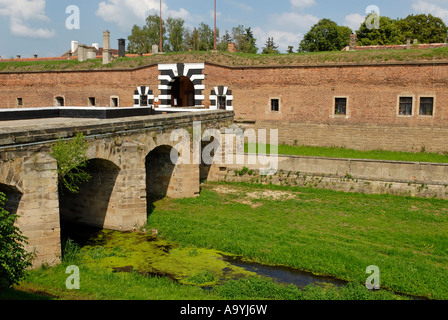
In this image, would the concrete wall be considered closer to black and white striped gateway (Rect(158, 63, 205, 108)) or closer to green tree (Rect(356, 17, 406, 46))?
black and white striped gateway (Rect(158, 63, 205, 108))

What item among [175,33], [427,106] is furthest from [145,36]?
[427,106]

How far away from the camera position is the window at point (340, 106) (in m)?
22.7

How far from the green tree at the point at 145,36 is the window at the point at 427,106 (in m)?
38.8

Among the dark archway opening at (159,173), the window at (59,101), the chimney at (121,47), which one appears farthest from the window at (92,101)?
the dark archway opening at (159,173)

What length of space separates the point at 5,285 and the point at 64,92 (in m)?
23.5

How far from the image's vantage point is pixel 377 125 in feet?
72.1

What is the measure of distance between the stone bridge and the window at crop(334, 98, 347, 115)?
224 inches

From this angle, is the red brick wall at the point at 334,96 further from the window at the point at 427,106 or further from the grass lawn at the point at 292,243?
the grass lawn at the point at 292,243

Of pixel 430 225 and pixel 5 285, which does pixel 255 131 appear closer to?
pixel 430 225

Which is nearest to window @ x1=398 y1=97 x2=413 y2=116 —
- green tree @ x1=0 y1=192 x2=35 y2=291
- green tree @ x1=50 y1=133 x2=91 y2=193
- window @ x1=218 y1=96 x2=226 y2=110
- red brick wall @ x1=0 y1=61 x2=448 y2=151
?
red brick wall @ x1=0 y1=61 x2=448 y2=151

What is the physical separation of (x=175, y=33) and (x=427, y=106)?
4038cm

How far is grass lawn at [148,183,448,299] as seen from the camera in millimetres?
10852

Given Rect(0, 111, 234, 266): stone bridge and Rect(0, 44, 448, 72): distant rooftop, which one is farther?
Rect(0, 44, 448, 72): distant rooftop
